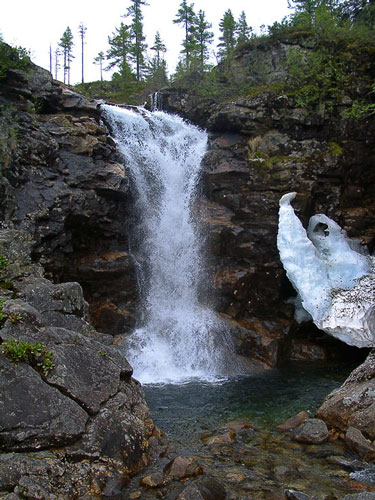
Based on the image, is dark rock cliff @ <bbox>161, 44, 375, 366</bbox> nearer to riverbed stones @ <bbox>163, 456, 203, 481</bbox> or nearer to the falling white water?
the falling white water

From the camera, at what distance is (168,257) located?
16.8 meters

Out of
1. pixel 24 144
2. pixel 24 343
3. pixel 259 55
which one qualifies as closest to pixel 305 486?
pixel 24 343

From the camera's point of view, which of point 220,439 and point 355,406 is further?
point 355,406

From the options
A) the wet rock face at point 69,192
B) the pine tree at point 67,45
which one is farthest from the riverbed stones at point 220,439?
the pine tree at point 67,45

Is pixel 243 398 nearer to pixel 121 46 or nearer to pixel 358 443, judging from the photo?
pixel 358 443

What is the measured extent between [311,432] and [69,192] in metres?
10.7

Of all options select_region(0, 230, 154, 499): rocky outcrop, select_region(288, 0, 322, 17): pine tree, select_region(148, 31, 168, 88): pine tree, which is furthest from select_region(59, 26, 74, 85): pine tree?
select_region(0, 230, 154, 499): rocky outcrop

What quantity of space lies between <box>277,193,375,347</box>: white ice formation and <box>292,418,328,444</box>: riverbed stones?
434 cm

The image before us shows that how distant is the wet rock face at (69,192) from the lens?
13.4 meters

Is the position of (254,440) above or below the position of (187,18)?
below

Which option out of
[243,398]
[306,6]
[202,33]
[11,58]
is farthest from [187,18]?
[243,398]

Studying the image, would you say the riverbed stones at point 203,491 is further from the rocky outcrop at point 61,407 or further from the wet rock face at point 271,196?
the wet rock face at point 271,196

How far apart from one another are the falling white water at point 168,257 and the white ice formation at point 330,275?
363 cm

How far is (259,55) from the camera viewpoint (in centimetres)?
2295
